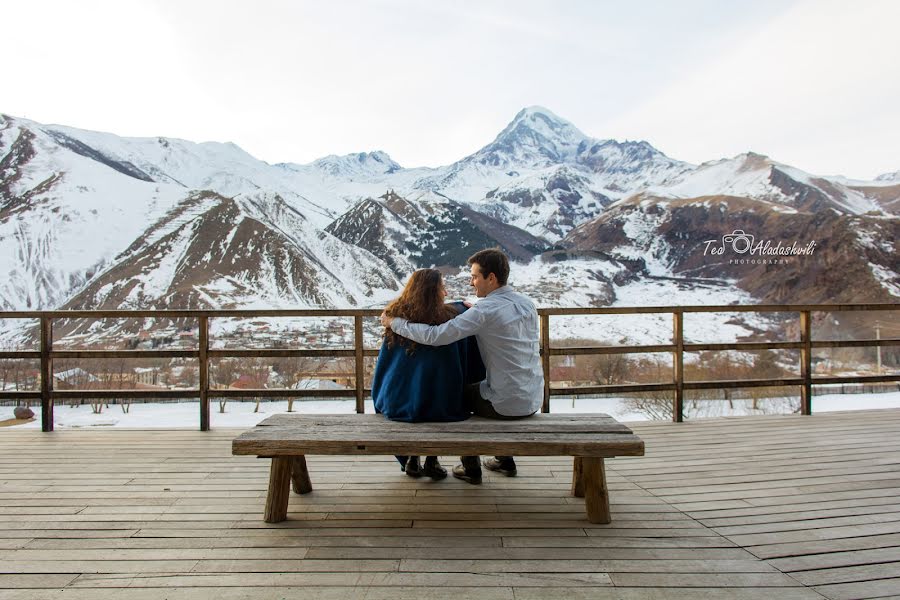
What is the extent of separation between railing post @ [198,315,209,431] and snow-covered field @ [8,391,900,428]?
0.26m

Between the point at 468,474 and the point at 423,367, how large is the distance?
689 mm

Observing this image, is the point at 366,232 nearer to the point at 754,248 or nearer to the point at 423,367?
the point at 754,248

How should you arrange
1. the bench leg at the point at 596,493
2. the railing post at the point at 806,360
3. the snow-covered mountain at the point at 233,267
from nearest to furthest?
the bench leg at the point at 596,493 < the railing post at the point at 806,360 < the snow-covered mountain at the point at 233,267

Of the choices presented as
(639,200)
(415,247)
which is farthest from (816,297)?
A: (415,247)

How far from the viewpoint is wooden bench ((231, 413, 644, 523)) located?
7.20 ft

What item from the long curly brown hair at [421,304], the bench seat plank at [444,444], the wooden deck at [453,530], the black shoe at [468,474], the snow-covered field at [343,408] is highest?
the long curly brown hair at [421,304]

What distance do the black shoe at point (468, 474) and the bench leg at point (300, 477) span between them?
2.45ft

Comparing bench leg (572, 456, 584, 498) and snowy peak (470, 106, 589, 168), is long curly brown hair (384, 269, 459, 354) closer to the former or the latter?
bench leg (572, 456, 584, 498)

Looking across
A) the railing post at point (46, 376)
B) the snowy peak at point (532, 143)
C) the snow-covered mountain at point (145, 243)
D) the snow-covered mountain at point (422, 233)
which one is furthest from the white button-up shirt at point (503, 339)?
the snowy peak at point (532, 143)

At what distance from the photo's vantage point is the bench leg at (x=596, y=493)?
231 cm

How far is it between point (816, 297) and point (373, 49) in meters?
56.3

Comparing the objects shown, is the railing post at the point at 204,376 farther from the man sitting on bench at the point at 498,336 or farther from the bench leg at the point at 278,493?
the man sitting on bench at the point at 498,336

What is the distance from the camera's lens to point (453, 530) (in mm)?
2242

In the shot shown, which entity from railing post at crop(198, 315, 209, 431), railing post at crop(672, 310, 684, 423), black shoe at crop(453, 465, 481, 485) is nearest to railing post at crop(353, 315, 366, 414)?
railing post at crop(198, 315, 209, 431)
